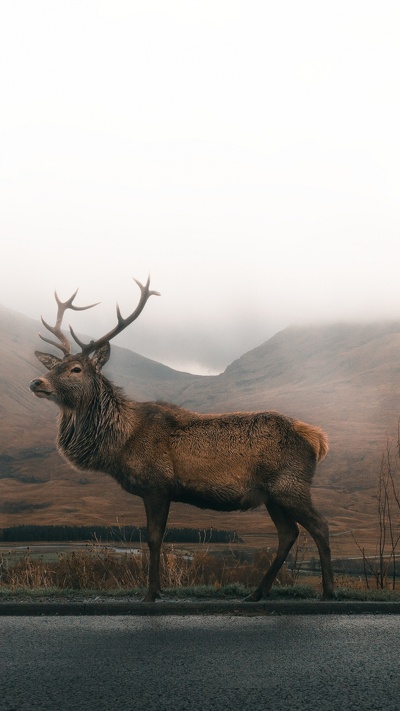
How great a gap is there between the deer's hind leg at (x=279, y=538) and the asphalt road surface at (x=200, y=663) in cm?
108

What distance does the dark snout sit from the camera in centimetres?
1017

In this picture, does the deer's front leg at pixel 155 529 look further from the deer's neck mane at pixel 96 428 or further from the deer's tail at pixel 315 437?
the deer's tail at pixel 315 437

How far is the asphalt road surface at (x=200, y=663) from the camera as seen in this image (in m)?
5.33

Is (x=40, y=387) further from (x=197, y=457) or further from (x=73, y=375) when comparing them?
(x=197, y=457)

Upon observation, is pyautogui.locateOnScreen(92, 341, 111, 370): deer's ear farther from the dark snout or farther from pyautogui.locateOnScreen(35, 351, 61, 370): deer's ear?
the dark snout

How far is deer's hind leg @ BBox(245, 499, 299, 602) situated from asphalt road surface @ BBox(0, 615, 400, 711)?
3.54 feet

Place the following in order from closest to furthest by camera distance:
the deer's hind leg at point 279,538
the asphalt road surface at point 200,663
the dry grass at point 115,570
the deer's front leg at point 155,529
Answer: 1. the asphalt road surface at point 200,663
2. the deer's front leg at point 155,529
3. the deer's hind leg at point 279,538
4. the dry grass at point 115,570

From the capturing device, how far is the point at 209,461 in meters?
9.61

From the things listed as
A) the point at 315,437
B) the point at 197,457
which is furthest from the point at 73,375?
the point at 315,437

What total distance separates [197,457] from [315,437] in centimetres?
137

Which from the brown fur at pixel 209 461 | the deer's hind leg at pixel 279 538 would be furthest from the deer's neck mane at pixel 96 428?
the deer's hind leg at pixel 279 538

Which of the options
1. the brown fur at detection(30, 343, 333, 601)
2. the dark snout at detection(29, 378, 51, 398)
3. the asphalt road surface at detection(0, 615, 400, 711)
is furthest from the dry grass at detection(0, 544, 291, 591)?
the asphalt road surface at detection(0, 615, 400, 711)

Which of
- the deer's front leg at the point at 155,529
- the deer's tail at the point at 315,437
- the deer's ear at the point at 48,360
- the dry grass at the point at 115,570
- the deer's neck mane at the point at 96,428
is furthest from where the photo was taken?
the dry grass at the point at 115,570

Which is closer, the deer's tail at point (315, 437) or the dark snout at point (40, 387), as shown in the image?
the deer's tail at point (315, 437)
